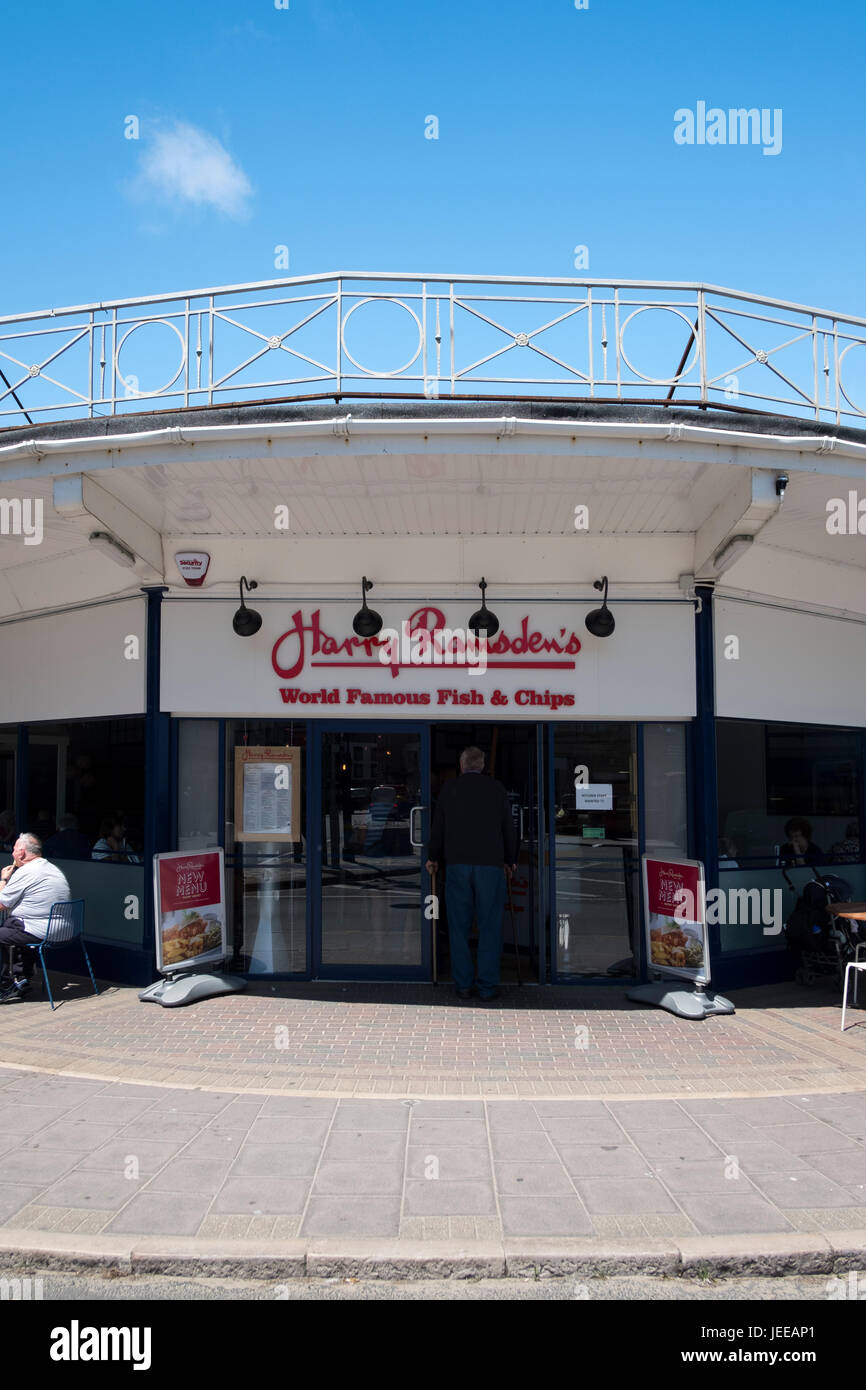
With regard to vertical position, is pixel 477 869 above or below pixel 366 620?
below

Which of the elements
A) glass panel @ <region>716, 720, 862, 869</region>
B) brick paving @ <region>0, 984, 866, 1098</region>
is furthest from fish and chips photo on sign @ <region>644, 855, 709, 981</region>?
glass panel @ <region>716, 720, 862, 869</region>

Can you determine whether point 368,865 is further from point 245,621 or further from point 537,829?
point 245,621

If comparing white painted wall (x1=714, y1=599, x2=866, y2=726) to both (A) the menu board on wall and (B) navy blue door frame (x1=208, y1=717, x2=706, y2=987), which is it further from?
(A) the menu board on wall

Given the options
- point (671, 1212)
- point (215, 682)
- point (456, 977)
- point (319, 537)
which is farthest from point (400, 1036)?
point (319, 537)

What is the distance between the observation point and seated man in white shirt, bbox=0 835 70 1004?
7473 millimetres

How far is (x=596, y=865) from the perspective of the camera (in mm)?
8055

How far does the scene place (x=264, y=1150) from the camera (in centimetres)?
465

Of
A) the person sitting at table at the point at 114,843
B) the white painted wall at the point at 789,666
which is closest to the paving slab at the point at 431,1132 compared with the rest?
the person sitting at table at the point at 114,843

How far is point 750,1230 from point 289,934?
5.04 metres

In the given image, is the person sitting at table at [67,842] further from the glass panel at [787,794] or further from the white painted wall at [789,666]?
the white painted wall at [789,666]

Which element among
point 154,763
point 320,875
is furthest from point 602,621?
point 154,763

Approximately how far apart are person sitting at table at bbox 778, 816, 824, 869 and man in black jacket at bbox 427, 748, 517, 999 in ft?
9.28

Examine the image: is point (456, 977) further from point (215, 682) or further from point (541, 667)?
point (215, 682)

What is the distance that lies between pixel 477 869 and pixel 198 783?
2.65 m
